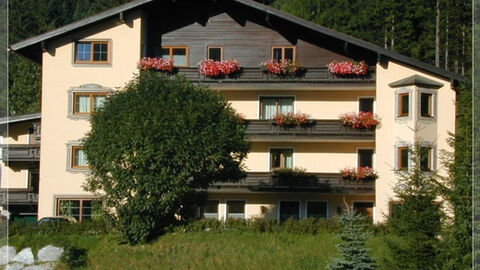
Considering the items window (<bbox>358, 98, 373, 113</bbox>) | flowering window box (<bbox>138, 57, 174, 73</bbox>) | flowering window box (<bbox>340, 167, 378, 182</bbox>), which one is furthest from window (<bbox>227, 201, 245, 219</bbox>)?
window (<bbox>358, 98, 373, 113</bbox>)

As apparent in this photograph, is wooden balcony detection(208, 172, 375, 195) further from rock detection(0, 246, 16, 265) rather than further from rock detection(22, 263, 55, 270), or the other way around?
rock detection(0, 246, 16, 265)

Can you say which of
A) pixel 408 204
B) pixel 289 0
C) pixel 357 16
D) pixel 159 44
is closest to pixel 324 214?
pixel 159 44

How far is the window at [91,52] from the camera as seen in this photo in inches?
1416

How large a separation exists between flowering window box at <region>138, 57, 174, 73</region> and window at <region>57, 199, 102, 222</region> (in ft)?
20.9

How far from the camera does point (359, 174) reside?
115 ft

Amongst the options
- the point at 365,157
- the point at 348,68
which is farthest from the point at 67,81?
the point at 365,157

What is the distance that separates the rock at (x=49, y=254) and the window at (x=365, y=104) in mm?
15945

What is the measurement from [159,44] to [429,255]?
21.6 m

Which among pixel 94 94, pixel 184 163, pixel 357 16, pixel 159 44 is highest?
pixel 357 16

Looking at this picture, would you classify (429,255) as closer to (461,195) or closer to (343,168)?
(461,195)

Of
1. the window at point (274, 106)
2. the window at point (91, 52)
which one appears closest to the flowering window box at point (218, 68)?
the window at point (274, 106)

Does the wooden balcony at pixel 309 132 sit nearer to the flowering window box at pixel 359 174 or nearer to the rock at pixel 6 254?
the flowering window box at pixel 359 174

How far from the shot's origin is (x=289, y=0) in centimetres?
7050

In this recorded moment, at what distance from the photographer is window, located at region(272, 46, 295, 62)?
3675cm
